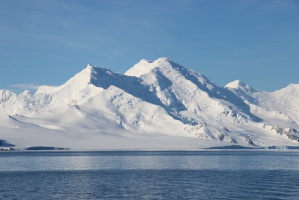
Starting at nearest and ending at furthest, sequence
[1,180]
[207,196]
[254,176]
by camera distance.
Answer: [207,196]
[1,180]
[254,176]

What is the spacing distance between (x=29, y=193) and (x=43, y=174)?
153ft

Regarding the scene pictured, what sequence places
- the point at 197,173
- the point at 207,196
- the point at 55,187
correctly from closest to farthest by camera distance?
the point at 207,196 → the point at 55,187 → the point at 197,173

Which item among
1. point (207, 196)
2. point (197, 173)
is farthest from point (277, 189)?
point (197, 173)

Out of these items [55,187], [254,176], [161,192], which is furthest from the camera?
[254,176]

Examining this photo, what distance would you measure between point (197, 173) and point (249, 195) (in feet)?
167

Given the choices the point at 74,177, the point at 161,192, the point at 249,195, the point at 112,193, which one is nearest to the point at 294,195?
the point at 249,195

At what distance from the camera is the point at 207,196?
10281 cm

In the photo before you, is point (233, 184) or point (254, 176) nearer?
point (233, 184)

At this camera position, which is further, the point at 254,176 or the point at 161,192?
the point at 254,176

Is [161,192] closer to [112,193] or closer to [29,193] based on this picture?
[112,193]

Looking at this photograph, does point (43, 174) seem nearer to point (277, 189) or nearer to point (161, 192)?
point (161, 192)

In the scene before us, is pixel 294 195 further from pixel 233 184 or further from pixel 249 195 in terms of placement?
pixel 233 184

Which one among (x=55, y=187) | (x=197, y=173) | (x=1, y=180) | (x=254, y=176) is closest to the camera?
(x=55, y=187)

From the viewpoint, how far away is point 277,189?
4439 inches
